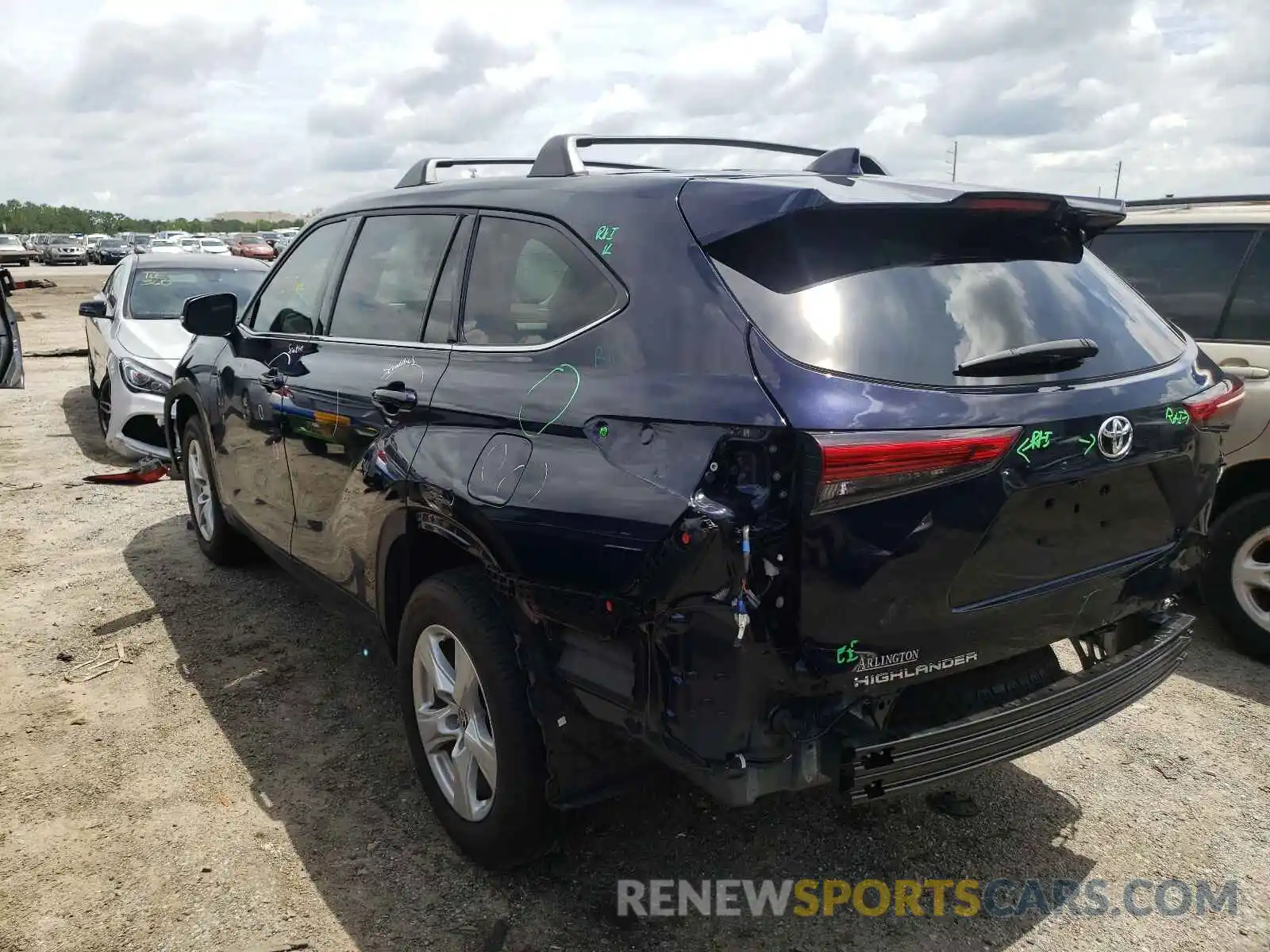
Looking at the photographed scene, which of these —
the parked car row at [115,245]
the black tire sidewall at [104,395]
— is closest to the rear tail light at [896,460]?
the black tire sidewall at [104,395]

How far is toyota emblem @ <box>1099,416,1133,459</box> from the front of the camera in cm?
246

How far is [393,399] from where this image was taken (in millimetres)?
3195

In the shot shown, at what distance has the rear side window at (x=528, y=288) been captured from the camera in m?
2.67

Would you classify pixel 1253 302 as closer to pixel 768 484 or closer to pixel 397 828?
pixel 768 484

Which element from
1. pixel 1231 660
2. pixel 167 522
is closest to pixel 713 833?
pixel 1231 660

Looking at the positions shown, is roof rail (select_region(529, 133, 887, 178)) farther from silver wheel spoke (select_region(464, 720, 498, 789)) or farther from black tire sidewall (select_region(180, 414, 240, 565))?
black tire sidewall (select_region(180, 414, 240, 565))

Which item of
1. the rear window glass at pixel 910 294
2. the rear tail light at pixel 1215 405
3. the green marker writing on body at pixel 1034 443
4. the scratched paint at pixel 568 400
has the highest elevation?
the rear window glass at pixel 910 294

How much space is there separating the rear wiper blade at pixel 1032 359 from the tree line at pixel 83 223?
393ft

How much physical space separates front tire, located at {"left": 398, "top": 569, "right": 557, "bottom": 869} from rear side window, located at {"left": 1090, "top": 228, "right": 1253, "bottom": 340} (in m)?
3.37

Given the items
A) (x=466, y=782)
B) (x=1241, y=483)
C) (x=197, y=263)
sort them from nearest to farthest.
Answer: (x=466, y=782), (x=1241, y=483), (x=197, y=263)

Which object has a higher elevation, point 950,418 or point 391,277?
point 391,277

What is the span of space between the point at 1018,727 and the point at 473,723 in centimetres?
146

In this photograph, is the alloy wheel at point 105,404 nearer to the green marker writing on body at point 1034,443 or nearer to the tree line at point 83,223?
the green marker writing on body at point 1034,443

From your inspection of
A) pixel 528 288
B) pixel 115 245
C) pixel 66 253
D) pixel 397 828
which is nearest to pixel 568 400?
pixel 528 288
